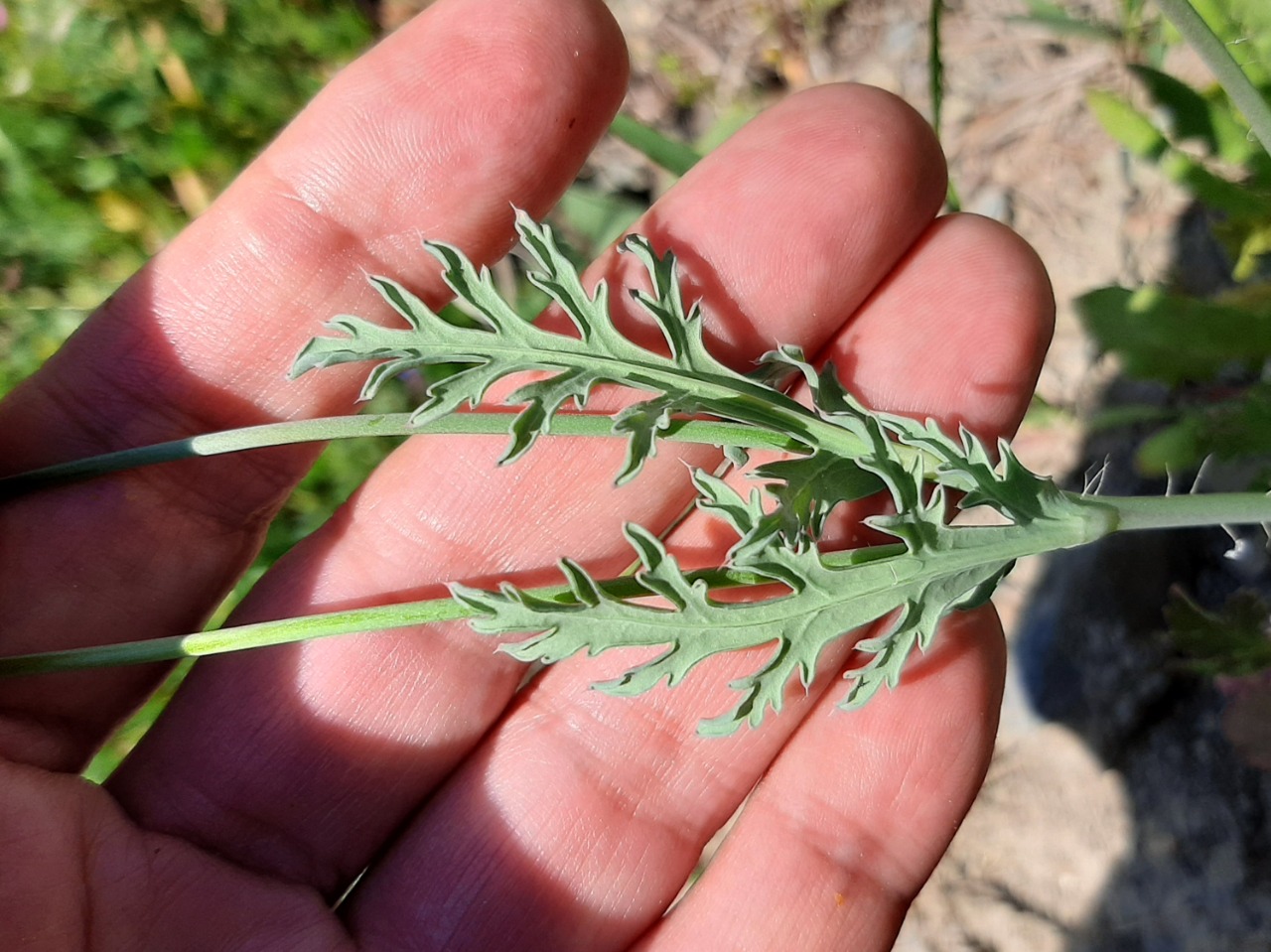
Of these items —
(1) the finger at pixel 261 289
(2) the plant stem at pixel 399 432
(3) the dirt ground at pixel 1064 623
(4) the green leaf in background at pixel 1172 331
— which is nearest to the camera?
(2) the plant stem at pixel 399 432

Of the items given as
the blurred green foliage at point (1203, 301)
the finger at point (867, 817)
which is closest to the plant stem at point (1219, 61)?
the blurred green foliage at point (1203, 301)

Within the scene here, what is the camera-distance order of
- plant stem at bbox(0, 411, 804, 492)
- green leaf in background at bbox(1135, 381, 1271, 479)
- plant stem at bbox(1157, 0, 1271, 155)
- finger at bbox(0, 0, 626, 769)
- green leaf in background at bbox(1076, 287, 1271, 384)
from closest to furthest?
plant stem at bbox(1157, 0, 1271, 155) → plant stem at bbox(0, 411, 804, 492) → finger at bbox(0, 0, 626, 769) → green leaf in background at bbox(1135, 381, 1271, 479) → green leaf in background at bbox(1076, 287, 1271, 384)

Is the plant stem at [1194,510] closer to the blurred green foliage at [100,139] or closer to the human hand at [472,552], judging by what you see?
the human hand at [472,552]

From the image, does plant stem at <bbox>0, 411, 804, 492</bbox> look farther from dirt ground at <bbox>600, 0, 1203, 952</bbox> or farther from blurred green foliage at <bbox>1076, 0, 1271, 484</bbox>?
dirt ground at <bbox>600, 0, 1203, 952</bbox>

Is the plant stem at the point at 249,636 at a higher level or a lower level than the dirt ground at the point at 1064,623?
higher

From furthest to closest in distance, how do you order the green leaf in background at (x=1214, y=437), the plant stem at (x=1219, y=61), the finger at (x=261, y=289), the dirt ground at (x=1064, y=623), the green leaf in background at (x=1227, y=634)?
1. the dirt ground at (x=1064, y=623)
2. the green leaf in background at (x=1227, y=634)
3. the green leaf in background at (x=1214, y=437)
4. the finger at (x=261, y=289)
5. the plant stem at (x=1219, y=61)

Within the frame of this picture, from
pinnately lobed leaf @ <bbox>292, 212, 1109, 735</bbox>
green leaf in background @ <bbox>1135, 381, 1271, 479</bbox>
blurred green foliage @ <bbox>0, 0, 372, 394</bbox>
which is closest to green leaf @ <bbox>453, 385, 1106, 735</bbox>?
pinnately lobed leaf @ <bbox>292, 212, 1109, 735</bbox>

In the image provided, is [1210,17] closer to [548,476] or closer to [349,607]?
[548,476]
